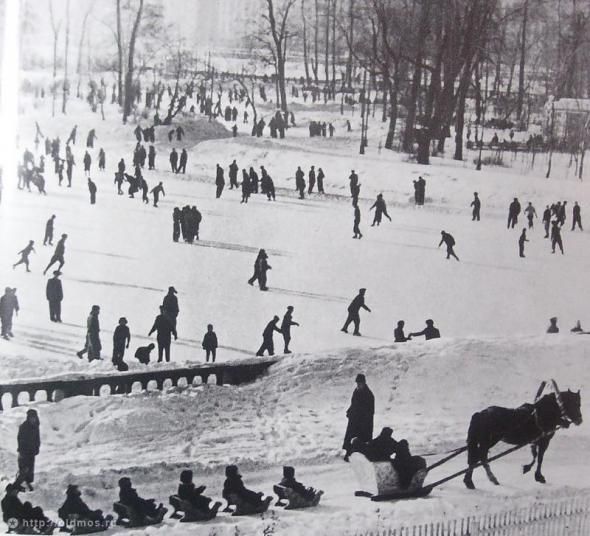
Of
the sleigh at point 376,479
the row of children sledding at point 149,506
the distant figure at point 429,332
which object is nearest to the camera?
the row of children sledding at point 149,506

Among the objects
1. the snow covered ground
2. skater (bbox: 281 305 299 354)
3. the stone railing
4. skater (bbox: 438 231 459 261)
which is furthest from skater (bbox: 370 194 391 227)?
the stone railing

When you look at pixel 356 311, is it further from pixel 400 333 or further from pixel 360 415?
pixel 360 415

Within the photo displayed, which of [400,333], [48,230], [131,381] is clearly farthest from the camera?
[400,333]

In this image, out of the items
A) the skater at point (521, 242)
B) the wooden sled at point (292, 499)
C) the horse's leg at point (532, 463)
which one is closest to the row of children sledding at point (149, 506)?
the wooden sled at point (292, 499)

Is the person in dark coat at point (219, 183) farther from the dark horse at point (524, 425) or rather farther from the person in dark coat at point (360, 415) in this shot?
the dark horse at point (524, 425)

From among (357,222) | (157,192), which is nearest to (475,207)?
(357,222)

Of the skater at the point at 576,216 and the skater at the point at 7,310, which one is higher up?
the skater at the point at 576,216

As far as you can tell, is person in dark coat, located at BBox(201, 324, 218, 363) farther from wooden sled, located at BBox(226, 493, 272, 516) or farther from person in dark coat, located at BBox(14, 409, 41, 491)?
person in dark coat, located at BBox(14, 409, 41, 491)
